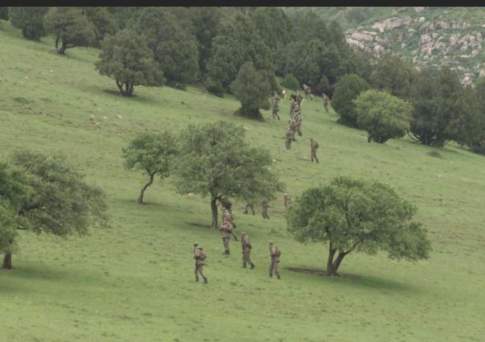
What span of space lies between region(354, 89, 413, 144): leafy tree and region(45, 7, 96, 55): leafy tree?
2616 centimetres

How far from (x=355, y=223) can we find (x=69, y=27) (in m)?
59.6

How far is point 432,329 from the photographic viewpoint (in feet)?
134

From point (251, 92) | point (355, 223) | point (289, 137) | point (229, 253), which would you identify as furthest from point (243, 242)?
point (251, 92)

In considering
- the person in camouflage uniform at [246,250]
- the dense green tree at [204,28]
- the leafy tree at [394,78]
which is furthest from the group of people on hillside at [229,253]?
the leafy tree at [394,78]

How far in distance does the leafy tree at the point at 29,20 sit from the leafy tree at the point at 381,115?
32000 mm

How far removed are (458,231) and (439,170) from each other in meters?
22.3

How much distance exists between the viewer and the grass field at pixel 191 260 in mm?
35656

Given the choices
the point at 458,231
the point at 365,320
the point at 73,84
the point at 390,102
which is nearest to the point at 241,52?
the point at 390,102

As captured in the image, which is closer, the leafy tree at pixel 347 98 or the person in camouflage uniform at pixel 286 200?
the person in camouflage uniform at pixel 286 200

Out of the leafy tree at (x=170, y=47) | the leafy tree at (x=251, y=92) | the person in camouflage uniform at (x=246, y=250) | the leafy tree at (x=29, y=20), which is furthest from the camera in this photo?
the leafy tree at (x=29, y=20)

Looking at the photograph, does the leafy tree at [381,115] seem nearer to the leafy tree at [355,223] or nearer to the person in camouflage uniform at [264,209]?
the person in camouflage uniform at [264,209]

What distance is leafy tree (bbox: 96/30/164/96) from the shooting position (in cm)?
8994

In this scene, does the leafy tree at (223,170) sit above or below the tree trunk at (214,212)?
above

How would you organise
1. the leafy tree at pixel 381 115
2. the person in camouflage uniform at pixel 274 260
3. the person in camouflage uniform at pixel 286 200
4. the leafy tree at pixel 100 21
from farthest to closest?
the leafy tree at pixel 100 21, the leafy tree at pixel 381 115, the person in camouflage uniform at pixel 286 200, the person in camouflage uniform at pixel 274 260
